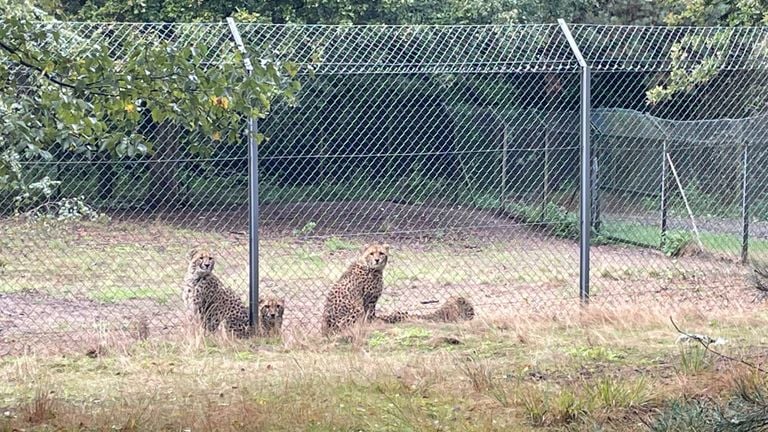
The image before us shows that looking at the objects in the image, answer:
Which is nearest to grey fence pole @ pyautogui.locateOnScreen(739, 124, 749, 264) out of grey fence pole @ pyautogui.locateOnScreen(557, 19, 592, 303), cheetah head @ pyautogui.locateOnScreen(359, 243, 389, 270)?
grey fence pole @ pyautogui.locateOnScreen(557, 19, 592, 303)

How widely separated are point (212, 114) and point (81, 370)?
255 centimetres

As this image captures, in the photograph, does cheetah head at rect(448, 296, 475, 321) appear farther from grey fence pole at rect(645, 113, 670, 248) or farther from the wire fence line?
grey fence pole at rect(645, 113, 670, 248)

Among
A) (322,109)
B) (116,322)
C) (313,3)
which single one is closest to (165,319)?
(116,322)

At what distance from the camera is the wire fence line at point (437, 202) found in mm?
9406

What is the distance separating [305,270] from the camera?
470 inches

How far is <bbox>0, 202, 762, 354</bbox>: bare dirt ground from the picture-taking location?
900 cm

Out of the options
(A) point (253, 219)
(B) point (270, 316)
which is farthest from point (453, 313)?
(A) point (253, 219)

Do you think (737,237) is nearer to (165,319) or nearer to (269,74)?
(165,319)

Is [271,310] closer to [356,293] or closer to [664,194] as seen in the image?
[356,293]

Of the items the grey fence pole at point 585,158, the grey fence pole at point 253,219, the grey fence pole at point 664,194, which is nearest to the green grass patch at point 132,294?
the grey fence pole at point 253,219

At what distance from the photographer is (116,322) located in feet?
27.5

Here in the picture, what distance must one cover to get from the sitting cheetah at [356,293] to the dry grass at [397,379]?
0.76 feet

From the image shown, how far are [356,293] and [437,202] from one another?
17.7 feet

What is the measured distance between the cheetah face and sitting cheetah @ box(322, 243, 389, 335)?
1.30 feet
